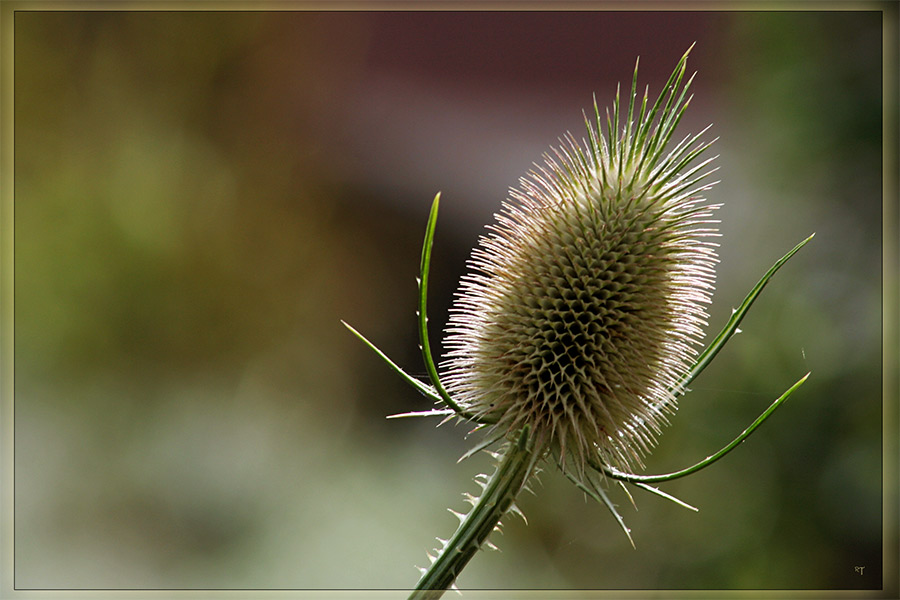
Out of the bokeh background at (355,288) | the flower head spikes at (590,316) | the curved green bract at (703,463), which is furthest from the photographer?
the bokeh background at (355,288)

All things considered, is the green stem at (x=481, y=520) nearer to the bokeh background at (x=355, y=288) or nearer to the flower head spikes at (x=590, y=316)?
the flower head spikes at (x=590, y=316)

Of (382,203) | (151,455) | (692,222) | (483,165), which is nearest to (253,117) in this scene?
(382,203)

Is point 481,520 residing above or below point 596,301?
below

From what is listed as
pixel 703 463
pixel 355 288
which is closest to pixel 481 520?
pixel 703 463

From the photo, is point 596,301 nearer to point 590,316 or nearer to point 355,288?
point 590,316

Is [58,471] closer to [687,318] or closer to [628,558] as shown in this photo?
[628,558]

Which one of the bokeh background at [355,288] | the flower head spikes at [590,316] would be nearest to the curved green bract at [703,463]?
the flower head spikes at [590,316]

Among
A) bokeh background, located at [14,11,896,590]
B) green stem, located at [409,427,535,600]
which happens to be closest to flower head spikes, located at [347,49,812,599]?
green stem, located at [409,427,535,600]
